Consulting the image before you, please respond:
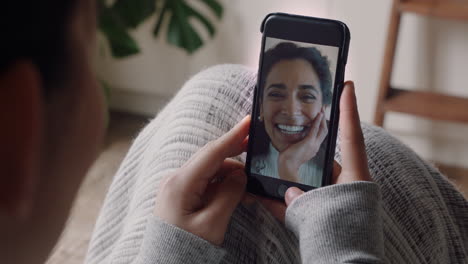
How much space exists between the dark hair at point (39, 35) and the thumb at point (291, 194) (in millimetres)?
339

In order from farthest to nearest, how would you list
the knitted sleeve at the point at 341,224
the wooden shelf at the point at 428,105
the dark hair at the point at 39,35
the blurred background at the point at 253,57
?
the blurred background at the point at 253,57, the wooden shelf at the point at 428,105, the knitted sleeve at the point at 341,224, the dark hair at the point at 39,35

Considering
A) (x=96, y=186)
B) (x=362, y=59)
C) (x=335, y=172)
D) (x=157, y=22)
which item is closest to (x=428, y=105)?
(x=362, y=59)

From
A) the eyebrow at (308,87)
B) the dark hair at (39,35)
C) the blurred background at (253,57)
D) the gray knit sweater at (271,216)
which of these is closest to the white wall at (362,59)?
the blurred background at (253,57)

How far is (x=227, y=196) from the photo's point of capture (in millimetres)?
562

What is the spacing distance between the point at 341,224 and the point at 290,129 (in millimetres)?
111

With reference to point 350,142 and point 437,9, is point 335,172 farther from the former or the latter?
point 437,9

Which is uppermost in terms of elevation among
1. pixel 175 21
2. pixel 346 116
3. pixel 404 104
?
pixel 346 116

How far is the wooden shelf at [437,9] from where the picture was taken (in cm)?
163

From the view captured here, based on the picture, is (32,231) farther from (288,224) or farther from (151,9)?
(151,9)

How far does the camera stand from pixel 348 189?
538mm

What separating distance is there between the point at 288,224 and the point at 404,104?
4.23 ft

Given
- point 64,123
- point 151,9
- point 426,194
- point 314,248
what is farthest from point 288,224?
point 151,9

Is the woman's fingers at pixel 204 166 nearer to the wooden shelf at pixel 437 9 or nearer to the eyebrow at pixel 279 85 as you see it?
the eyebrow at pixel 279 85

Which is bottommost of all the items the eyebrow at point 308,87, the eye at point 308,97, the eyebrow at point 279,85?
the eye at point 308,97
